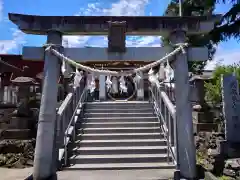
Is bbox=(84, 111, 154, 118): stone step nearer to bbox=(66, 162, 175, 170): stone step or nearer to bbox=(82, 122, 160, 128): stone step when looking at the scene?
bbox=(82, 122, 160, 128): stone step

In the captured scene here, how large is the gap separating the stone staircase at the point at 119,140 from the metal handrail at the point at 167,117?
0.28 metres

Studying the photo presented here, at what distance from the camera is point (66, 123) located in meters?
8.41

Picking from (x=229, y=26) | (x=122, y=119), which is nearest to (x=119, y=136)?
(x=122, y=119)

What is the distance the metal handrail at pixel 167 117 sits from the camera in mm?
7108

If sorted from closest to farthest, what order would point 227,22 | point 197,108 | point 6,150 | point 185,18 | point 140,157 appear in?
point 185,18, point 140,157, point 6,150, point 197,108, point 227,22

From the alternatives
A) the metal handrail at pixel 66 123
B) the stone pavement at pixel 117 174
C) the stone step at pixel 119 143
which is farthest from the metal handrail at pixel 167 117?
the metal handrail at pixel 66 123

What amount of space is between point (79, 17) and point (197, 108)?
5953 millimetres

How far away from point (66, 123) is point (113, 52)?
3120mm

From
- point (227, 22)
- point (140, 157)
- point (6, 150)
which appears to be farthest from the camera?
point (227, 22)

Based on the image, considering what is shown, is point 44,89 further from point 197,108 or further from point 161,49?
point 197,108

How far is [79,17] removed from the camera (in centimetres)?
668

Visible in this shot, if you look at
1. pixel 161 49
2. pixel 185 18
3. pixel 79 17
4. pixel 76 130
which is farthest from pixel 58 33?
pixel 76 130

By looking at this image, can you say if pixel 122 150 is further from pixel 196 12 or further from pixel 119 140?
pixel 196 12

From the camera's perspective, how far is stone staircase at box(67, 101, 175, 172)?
763 cm
